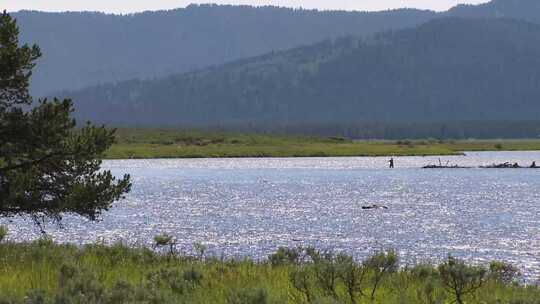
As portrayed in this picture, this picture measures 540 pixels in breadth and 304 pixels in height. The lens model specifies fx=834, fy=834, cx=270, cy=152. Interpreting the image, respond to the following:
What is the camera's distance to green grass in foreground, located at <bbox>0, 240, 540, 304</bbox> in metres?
16.9

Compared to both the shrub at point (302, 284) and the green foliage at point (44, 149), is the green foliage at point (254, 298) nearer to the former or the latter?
the shrub at point (302, 284)

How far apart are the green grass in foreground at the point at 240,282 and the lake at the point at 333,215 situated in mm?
7695

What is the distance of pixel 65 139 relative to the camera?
1164 inches

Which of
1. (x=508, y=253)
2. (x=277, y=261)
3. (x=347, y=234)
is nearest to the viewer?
(x=277, y=261)

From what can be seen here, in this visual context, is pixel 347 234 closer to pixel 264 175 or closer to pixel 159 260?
pixel 159 260

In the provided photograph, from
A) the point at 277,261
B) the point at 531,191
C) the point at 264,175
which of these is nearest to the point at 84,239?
the point at 277,261

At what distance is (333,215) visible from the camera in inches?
2963

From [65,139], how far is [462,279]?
1618cm

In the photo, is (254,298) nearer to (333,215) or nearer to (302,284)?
(302,284)

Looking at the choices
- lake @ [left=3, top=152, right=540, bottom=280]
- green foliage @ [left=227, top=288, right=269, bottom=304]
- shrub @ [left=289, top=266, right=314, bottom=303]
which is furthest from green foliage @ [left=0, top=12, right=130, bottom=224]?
green foliage @ [left=227, top=288, right=269, bottom=304]

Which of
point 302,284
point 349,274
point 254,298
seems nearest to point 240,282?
point 302,284

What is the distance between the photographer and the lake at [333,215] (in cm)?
5353

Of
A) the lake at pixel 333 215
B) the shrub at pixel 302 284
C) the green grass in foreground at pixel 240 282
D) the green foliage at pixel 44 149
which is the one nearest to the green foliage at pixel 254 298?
the green grass in foreground at pixel 240 282

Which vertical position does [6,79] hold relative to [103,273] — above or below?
above
